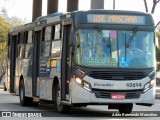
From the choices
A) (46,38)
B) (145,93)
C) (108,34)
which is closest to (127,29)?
(108,34)

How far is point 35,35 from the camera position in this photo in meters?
25.0

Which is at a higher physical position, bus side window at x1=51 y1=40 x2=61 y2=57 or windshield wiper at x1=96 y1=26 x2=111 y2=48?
windshield wiper at x1=96 y1=26 x2=111 y2=48

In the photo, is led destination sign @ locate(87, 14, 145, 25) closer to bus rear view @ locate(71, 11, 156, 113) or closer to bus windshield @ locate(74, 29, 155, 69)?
bus rear view @ locate(71, 11, 156, 113)

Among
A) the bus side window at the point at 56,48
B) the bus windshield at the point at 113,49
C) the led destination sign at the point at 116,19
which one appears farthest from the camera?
the bus side window at the point at 56,48

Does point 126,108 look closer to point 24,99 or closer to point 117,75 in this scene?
point 117,75

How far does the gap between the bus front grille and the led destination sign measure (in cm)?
149

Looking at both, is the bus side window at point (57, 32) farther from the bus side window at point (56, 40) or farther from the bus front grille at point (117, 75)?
the bus front grille at point (117, 75)

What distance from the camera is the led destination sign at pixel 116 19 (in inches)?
813

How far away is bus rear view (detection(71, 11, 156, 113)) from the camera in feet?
66.2

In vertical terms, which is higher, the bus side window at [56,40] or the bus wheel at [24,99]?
the bus side window at [56,40]

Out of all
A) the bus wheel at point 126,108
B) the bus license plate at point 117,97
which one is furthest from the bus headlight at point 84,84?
the bus wheel at point 126,108

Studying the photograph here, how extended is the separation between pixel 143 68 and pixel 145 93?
71cm

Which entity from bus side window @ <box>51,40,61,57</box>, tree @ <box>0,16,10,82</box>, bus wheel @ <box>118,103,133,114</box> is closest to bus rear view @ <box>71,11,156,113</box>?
bus wheel @ <box>118,103,133,114</box>

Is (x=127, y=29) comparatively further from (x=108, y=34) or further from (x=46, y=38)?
(x=46, y=38)
